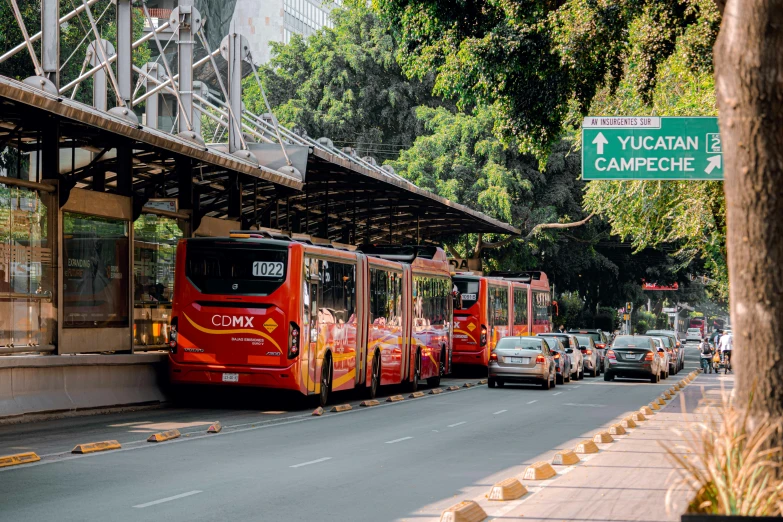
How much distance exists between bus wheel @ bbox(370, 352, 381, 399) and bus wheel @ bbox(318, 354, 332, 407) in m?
3.29

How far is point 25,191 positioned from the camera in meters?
19.1

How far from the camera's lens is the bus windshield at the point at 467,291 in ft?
128

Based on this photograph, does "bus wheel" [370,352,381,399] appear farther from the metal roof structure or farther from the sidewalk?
the sidewalk

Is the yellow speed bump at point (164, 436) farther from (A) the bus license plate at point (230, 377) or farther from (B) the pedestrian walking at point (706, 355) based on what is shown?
(B) the pedestrian walking at point (706, 355)

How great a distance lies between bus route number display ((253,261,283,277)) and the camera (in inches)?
835

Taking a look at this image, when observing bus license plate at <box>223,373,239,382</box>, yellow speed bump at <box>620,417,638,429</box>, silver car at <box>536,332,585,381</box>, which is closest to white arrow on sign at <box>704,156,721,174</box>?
yellow speed bump at <box>620,417,638,429</box>

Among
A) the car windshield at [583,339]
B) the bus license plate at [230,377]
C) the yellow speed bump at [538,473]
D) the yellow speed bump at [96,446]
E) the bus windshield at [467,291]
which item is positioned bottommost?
the yellow speed bump at [538,473]

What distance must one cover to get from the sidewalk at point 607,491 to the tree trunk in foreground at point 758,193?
455 millimetres

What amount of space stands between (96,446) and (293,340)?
716cm

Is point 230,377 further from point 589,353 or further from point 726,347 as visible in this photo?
point 726,347

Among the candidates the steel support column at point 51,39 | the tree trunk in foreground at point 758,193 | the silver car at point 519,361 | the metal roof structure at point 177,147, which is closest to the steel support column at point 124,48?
the metal roof structure at point 177,147

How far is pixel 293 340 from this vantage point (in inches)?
826

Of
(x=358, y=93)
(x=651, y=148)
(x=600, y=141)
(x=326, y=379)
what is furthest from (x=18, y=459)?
(x=358, y=93)

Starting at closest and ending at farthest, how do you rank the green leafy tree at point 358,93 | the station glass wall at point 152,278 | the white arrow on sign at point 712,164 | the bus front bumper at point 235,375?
1. the white arrow on sign at point 712,164
2. the bus front bumper at point 235,375
3. the station glass wall at point 152,278
4. the green leafy tree at point 358,93
